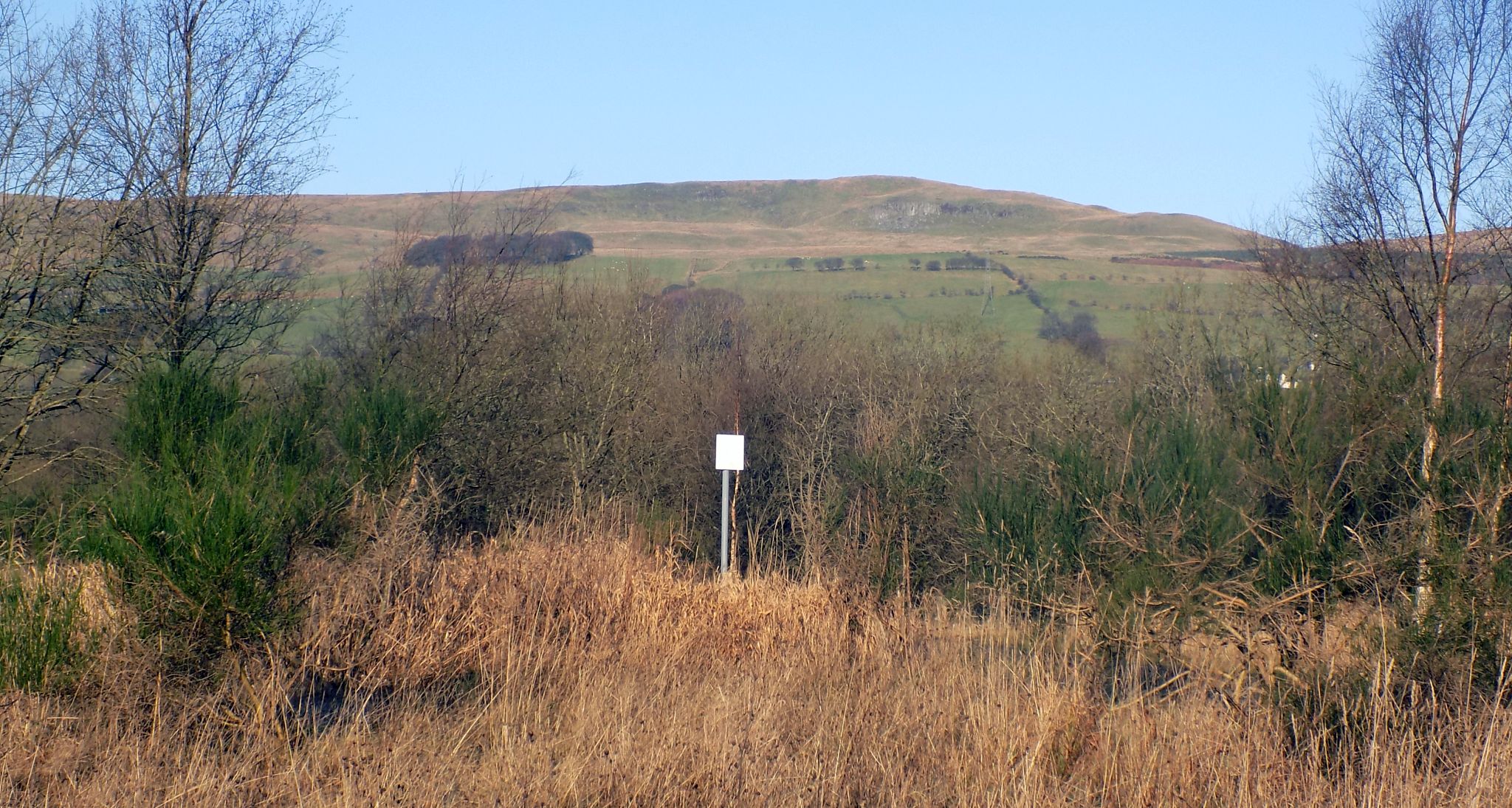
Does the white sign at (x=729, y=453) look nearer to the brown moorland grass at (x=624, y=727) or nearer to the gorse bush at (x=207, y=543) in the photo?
the brown moorland grass at (x=624, y=727)

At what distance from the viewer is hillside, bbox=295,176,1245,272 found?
74938 millimetres

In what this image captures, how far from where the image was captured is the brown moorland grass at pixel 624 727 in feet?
13.8

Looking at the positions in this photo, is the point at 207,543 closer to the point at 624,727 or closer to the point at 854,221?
the point at 624,727

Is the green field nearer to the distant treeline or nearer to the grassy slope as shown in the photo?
the grassy slope

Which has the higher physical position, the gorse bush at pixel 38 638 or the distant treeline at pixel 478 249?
the distant treeline at pixel 478 249

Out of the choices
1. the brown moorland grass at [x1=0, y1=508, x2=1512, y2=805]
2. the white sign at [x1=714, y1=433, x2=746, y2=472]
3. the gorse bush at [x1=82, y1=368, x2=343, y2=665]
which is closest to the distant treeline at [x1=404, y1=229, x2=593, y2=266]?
the white sign at [x1=714, y1=433, x2=746, y2=472]

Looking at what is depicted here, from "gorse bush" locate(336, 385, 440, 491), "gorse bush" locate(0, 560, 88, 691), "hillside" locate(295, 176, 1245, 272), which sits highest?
"hillside" locate(295, 176, 1245, 272)

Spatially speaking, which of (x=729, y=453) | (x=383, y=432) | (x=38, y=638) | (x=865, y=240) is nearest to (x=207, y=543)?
(x=38, y=638)

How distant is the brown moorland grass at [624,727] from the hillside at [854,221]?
55555 mm

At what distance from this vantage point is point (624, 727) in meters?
4.65

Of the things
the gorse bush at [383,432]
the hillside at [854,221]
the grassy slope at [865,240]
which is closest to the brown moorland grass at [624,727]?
the gorse bush at [383,432]

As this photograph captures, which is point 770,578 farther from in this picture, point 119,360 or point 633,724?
point 119,360

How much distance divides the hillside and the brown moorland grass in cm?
5555

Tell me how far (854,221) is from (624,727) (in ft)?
307
